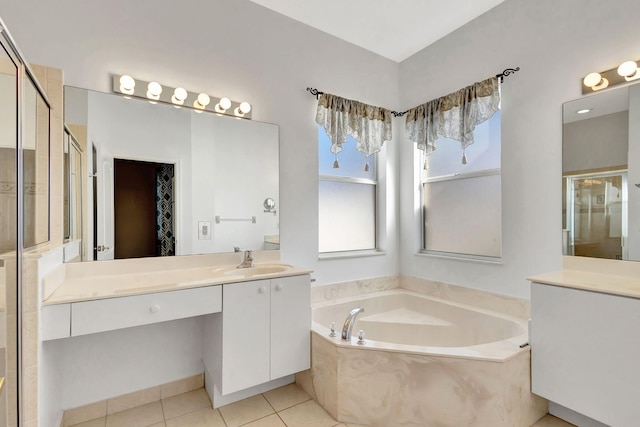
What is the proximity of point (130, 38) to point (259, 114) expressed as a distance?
3.03 feet

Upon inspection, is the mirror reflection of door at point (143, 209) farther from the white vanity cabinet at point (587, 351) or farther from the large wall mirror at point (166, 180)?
the white vanity cabinet at point (587, 351)

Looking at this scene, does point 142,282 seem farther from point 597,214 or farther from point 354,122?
point 597,214

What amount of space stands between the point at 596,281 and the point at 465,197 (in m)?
1.25

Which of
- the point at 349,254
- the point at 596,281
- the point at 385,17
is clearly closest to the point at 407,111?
the point at 385,17

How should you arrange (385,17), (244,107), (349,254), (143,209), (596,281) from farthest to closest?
1. (349,254)
2. (385,17)
3. (244,107)
4. (143,209)
5. (596,281)

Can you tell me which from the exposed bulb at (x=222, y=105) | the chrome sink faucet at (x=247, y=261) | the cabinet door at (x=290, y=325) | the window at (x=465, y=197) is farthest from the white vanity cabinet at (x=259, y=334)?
the window at (x=465, y=197)

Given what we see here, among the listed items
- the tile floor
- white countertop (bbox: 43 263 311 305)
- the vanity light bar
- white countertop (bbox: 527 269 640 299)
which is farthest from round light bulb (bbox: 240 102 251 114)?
Result: white countertop (bbox: 527 269 640 299)

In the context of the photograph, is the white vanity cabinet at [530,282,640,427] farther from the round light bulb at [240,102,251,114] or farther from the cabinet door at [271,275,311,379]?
the round light bulb at [240,102,251,114]

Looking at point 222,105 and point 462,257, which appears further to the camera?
point 462,257

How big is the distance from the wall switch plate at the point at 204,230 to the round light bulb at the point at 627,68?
2746mm

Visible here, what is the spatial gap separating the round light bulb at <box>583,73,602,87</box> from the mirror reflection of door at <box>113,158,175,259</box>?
2.74m

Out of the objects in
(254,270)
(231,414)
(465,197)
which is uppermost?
(465,197)

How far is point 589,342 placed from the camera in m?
1.51

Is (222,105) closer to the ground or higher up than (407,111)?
closer to the ground
